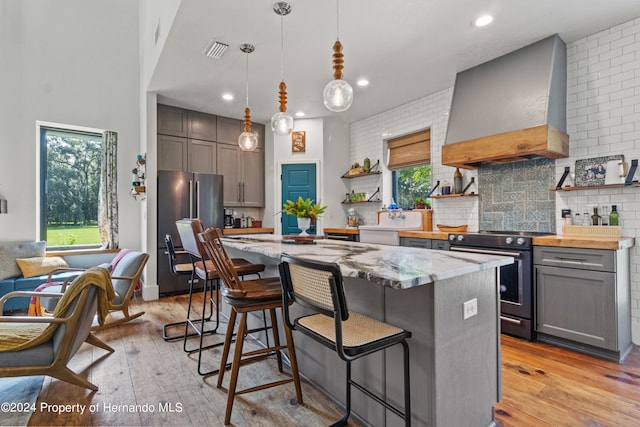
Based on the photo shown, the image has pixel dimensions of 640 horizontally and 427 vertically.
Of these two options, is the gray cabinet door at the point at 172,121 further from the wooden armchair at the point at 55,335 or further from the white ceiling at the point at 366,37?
the wooden armchair at the point at 55,335

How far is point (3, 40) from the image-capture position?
4.22 meters

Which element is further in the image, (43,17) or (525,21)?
(43,17)

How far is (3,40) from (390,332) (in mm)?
5986

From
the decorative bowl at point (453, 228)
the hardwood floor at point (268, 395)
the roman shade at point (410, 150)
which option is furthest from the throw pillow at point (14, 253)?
the decorative bowl at point (453, 228)

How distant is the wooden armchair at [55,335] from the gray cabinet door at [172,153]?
323cm

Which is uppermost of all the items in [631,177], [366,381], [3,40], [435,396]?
[3,40]

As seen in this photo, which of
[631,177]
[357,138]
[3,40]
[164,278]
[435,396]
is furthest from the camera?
[357,138]

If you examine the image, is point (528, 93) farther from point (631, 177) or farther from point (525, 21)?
point (631, 177)

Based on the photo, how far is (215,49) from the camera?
328 centimetres

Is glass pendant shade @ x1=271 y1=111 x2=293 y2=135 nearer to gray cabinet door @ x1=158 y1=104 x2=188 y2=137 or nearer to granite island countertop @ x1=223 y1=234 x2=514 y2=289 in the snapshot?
granite island countertop @ x1=223 y1=234 x2=514 y2=289

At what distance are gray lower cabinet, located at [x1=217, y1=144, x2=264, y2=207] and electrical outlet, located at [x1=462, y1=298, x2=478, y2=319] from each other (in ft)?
15.4

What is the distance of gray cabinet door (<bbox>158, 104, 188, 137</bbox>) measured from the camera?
194 inches

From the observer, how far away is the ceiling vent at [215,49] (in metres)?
3.17

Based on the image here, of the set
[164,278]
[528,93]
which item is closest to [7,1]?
[164,278]
